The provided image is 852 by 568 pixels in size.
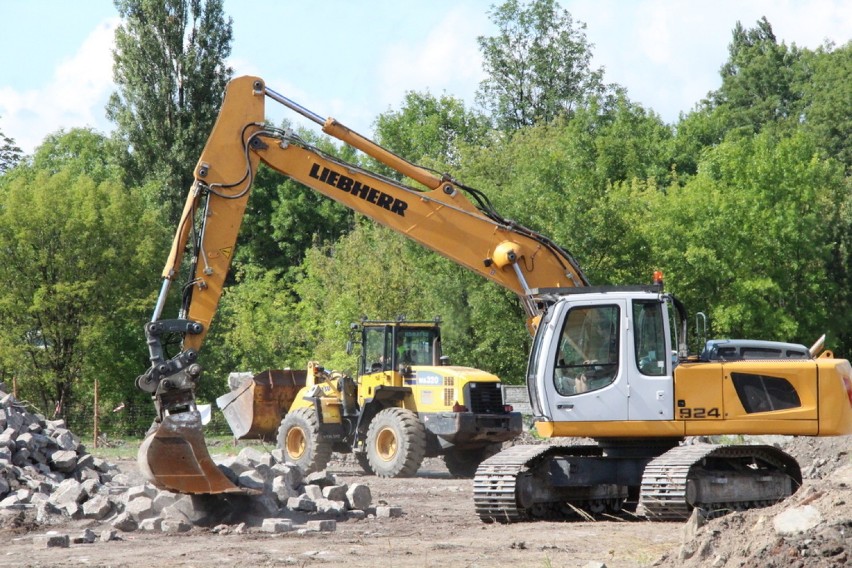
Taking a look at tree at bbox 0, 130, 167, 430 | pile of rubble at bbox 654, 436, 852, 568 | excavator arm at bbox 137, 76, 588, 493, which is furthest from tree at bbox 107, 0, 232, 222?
pile of rubble at bbox 654, 436, 852, 568

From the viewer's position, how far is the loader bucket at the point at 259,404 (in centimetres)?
2275

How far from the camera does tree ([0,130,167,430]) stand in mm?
37750

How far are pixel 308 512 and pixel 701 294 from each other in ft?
83.0

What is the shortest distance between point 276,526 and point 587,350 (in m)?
3.64

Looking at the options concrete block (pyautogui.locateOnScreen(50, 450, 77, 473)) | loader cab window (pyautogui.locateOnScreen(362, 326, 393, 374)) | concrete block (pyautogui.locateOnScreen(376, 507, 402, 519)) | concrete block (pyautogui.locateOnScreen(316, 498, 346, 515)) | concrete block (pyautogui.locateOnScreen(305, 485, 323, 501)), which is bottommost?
concrete block (pyautogui.locateOnScreen(376, 507, 402, 519))

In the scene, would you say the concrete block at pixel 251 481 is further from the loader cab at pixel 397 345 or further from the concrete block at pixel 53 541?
the loader cab at pixel 397 345

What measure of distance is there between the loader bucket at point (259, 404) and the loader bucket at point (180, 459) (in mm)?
9576

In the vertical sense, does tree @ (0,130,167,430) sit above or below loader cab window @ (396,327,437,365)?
above

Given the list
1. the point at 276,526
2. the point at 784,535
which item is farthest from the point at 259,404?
the point at 784,535

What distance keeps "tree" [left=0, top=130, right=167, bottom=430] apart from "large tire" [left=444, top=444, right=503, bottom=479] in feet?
66.9

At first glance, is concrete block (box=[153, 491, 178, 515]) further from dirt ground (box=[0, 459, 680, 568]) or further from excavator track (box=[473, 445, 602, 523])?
excavator track (box=[473, 445, 602, 523])

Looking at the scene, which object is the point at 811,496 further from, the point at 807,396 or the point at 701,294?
the point at 701,294

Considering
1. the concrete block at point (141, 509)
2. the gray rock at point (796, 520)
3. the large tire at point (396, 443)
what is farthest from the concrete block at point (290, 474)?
the gray rock at point (796, 520)

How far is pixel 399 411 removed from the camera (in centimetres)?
1938
